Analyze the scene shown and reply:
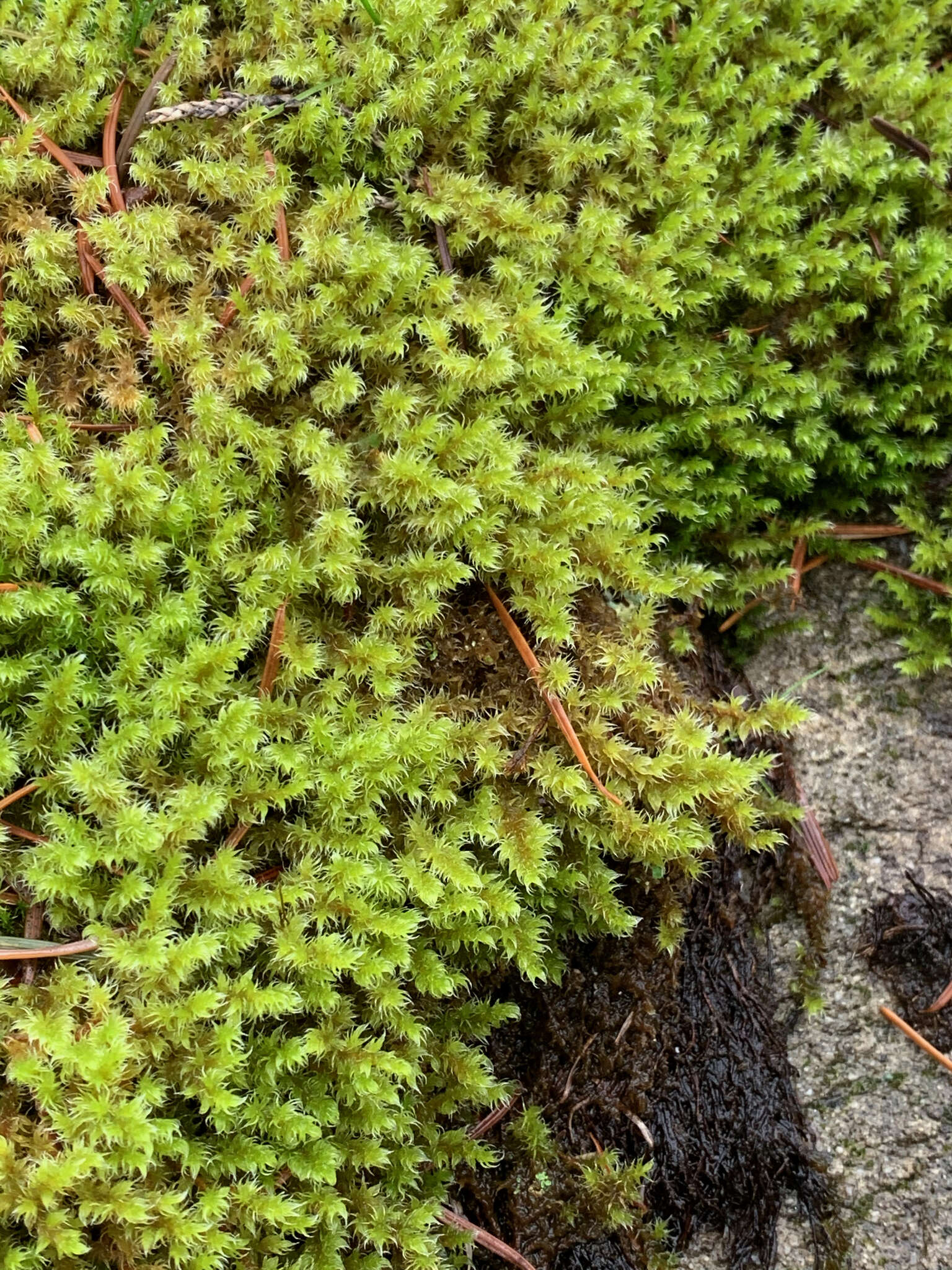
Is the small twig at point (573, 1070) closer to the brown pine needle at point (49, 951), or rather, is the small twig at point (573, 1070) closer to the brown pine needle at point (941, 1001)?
the brown pine needle at point (941, 1001)

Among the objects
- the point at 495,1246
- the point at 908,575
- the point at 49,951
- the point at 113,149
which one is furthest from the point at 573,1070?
the point at 113,149

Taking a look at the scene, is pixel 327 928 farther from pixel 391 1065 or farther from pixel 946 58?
pixel 946 58

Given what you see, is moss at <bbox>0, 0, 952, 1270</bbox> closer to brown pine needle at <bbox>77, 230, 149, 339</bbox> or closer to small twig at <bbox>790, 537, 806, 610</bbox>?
brown pine needle at <bbox>77, 230, 149, 339</bbox>

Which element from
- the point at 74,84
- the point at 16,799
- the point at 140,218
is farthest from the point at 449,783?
the point at 74,84

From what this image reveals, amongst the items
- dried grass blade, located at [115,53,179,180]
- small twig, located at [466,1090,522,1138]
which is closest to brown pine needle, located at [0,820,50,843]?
small twig, located at [466,1090,522,1138]

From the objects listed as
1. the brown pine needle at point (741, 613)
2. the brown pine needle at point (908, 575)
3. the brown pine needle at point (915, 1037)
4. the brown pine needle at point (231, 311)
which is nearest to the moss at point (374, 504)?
the brown pine needle at point (231, 311)

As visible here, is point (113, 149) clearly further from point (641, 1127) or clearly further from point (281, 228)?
point (641, 1127)
